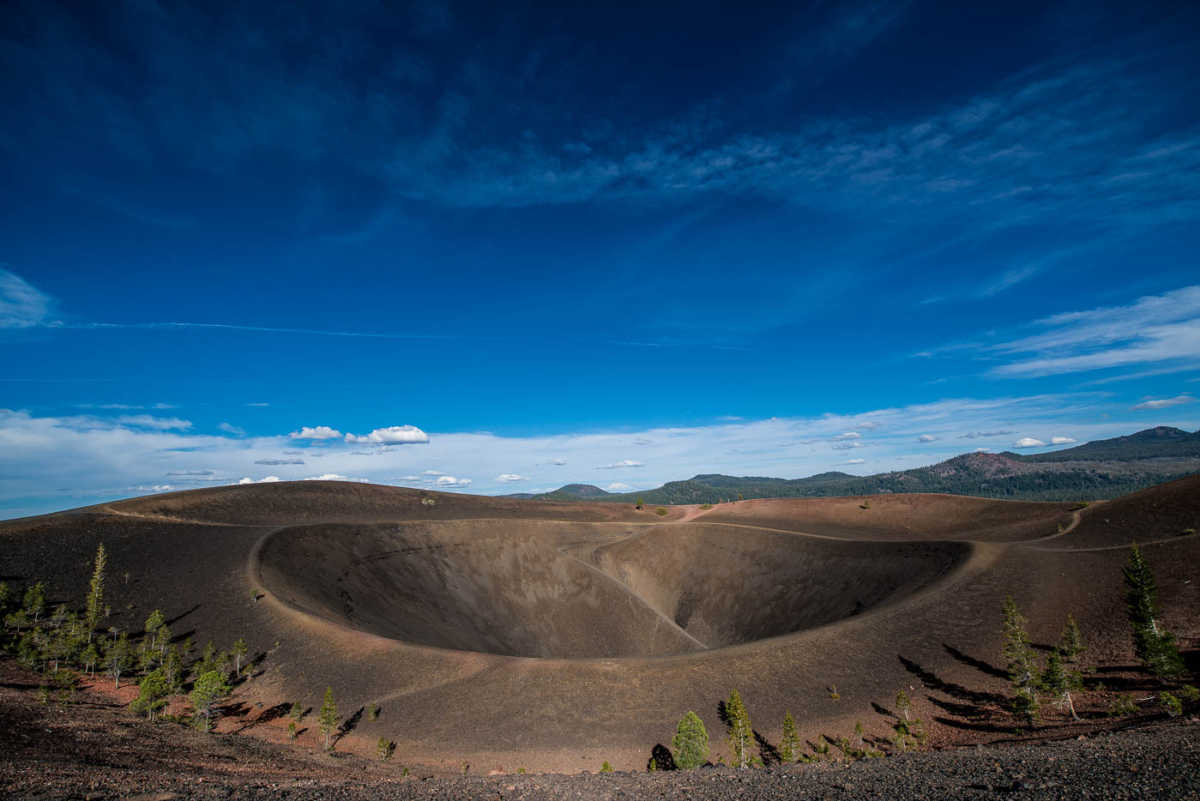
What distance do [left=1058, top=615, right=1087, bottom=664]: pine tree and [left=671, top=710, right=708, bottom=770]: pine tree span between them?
2297 cm

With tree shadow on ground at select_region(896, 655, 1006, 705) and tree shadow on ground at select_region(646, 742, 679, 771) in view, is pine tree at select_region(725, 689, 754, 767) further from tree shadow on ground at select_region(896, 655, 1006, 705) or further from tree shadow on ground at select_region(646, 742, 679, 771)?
tree shadow on ground at select_region(896, 655, 1006, 705)

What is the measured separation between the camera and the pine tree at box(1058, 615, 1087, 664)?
99.2 feet

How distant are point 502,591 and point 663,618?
67.9ft

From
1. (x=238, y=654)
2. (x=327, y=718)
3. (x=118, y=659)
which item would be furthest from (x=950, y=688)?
(x=118, y=659)

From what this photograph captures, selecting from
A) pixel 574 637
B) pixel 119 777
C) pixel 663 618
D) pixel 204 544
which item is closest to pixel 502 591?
pixel 574 637

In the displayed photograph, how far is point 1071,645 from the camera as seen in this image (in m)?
31.3

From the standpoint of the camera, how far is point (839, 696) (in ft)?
103

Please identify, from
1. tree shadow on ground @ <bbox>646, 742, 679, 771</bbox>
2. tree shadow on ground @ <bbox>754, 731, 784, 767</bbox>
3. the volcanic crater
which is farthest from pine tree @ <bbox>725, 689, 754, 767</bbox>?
the volcanic crater

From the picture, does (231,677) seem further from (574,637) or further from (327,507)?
(327,507)

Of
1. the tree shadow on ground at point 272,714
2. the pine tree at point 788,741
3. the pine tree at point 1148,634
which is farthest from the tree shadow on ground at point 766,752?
the tree shadow on ground at point 272,714

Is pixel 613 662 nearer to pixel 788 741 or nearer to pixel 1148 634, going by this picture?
pixel 788 741

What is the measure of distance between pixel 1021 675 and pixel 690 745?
18.8 meters

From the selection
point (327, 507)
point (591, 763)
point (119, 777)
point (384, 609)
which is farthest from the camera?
point (327, 507)

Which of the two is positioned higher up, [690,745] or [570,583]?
[570,583]
